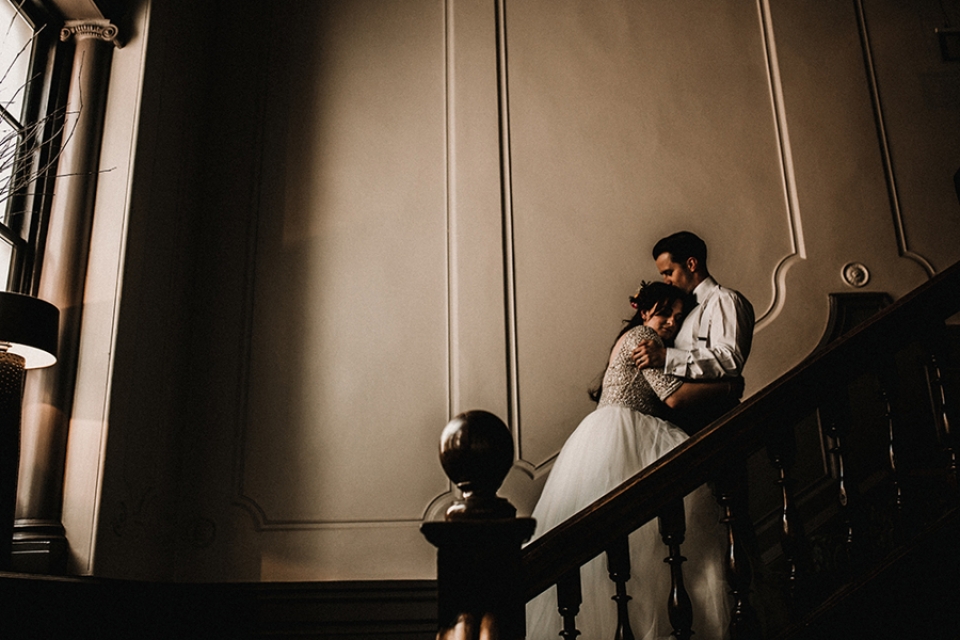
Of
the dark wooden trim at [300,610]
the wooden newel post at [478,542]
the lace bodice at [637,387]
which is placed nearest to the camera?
the wooden newel post at [478,542]

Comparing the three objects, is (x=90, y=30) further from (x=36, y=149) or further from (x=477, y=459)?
(x=477, y=459)

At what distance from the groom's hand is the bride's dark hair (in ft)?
0.87

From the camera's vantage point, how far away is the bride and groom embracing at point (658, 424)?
2.59 metres

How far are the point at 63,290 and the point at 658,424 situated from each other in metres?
2.23

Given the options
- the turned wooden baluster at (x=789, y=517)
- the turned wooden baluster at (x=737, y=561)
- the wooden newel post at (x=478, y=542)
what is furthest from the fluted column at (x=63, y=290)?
the turned wooden baluster at (x=789, y=517)

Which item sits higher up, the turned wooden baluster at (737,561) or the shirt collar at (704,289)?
the shirt collar at (704,289)

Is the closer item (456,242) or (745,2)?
(456,242)

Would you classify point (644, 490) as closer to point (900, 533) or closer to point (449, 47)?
point (900, 533)

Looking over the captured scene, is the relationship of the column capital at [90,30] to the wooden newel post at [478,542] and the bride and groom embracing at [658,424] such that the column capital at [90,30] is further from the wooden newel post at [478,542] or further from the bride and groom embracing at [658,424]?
the wooden newel post at [478,542]

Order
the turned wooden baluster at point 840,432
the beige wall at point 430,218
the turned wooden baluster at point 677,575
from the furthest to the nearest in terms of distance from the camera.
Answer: the beige wall at point 430,218 < the turned wooden baluster at point 840,432 < the turned wooden baluster at point 677,575

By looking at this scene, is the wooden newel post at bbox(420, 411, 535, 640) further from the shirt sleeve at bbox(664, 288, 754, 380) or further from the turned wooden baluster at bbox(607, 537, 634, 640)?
the shirt sleeve at bbox(664, 288, 754, 380)

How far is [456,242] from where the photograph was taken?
4.26 meters

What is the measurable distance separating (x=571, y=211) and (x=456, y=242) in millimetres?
579

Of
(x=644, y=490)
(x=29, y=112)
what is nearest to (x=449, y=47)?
(x=29, y=112)
